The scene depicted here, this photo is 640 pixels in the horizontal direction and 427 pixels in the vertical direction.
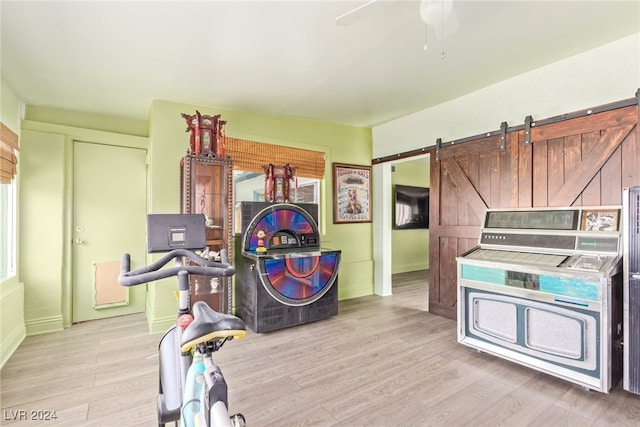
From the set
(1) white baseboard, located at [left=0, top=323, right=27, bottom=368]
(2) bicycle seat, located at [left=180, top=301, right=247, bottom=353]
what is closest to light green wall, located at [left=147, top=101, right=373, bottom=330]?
(1) white baseboard, located at [left=0, top=323, right=27, bottom=368]

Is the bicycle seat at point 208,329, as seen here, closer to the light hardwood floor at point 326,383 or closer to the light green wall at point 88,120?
the light hardwood floor at point 326,383

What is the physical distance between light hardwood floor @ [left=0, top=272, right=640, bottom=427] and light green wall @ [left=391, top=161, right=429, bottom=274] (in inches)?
134

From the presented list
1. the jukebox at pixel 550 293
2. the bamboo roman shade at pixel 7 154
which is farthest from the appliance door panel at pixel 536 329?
the bamboo roman shade at pixel 7 154

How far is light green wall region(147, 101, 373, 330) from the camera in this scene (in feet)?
Answer: 11.8

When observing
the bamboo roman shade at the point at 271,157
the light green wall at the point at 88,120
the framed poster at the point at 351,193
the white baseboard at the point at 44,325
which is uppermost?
the light green wall at the point at 88,120

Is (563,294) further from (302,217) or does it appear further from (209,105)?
(209,105)

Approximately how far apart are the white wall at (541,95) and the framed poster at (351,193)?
0.92 meters

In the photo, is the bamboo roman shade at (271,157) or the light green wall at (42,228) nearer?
the light green wall at (42,228)

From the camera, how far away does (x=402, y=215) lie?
689 cm

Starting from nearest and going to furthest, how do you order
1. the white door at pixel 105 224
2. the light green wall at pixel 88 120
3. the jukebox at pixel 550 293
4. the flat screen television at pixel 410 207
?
the jukebox at pixel 550 293 → the light green wall at pixel 88 120 → the white door at pixel 105 224 → the flat screen television at pixel 410 207

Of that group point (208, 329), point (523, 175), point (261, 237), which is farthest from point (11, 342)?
point (523, 175)

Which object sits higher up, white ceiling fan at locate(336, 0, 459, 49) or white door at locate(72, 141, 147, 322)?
white ceiling fan at locate(336, 0, 459, 49)

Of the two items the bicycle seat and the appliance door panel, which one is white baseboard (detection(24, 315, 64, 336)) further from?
the appliance door panel

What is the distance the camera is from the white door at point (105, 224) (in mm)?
3896
